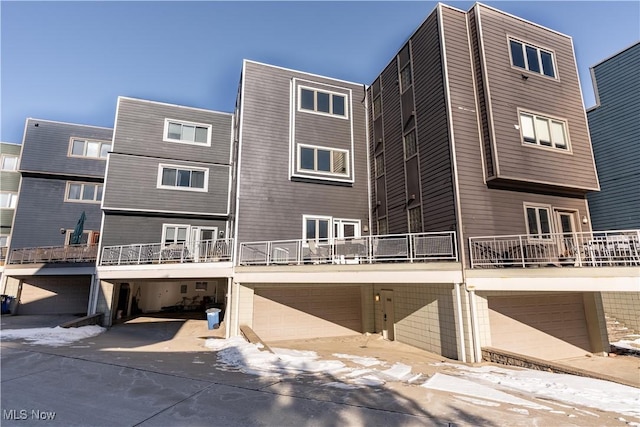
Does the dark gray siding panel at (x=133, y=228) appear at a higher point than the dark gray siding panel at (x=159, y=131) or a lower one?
lower

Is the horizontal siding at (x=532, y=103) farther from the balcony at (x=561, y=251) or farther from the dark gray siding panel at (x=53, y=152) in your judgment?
the dark gray siding panel at (x=53, y=152)

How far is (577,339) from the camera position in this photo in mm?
12430

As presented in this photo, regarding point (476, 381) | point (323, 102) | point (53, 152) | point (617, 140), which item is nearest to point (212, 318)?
point (476, 381)

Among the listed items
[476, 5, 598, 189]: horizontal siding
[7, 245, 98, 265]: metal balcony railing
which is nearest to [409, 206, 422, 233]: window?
[476, 5, 598, 189]: horizontal siding

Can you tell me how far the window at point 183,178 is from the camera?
1852 cm

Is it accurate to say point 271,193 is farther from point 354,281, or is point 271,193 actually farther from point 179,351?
point 179,351

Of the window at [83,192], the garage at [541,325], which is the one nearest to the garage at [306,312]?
the garage at [541,325]

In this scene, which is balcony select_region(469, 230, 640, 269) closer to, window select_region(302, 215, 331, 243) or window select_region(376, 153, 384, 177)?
window select_region(376, 153, 384, 177)

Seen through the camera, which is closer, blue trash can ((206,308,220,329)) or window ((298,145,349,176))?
blue trash can ((206,308,220,329))

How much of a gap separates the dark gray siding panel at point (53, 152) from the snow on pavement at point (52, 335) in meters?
14.2

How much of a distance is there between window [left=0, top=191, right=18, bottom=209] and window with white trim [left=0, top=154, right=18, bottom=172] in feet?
7.08

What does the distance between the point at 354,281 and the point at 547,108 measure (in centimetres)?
1077

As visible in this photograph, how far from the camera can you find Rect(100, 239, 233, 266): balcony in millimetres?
14453
